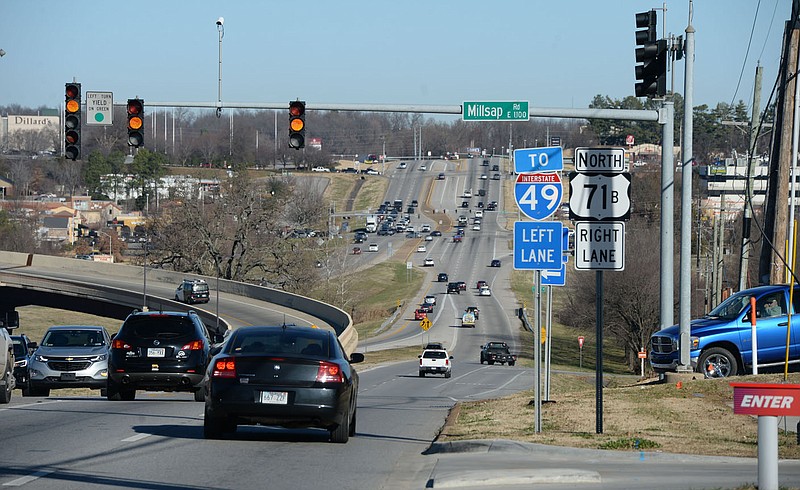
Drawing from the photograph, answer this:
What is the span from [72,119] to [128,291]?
167ft

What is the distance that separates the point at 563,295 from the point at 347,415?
8274cm

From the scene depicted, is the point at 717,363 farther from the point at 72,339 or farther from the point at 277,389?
the point at 72,339

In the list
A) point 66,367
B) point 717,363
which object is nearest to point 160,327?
point 66,367

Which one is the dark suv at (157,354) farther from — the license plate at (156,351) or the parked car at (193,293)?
the parked car at (193,293)

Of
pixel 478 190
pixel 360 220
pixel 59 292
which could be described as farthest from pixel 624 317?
pixel 478 190

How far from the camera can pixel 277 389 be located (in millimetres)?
13961

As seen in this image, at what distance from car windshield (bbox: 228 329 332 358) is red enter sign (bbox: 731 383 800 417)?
21.9 feet

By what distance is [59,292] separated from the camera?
77.9m

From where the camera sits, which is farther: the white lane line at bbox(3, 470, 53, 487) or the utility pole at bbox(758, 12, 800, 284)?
the utility pole at bbox(758, 12, 800, 284)

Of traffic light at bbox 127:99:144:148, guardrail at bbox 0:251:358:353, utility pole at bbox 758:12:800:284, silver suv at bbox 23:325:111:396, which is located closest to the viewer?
utility pole at bbox 758:12:800:284

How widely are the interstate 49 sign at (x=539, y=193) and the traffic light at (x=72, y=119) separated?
50.8 ft

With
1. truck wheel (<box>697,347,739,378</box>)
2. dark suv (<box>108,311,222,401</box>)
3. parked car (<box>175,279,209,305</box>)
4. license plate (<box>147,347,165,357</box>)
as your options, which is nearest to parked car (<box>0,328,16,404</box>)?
dark suv (<box>108,311,222,401</box>)

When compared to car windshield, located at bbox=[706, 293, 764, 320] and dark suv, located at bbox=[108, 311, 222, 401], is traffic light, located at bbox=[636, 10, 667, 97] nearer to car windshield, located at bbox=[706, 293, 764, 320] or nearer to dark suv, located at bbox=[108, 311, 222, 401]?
car windshield, located at bbox=[706, 293, 764, 320]

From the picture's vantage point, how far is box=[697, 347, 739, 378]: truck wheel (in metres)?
22.5
